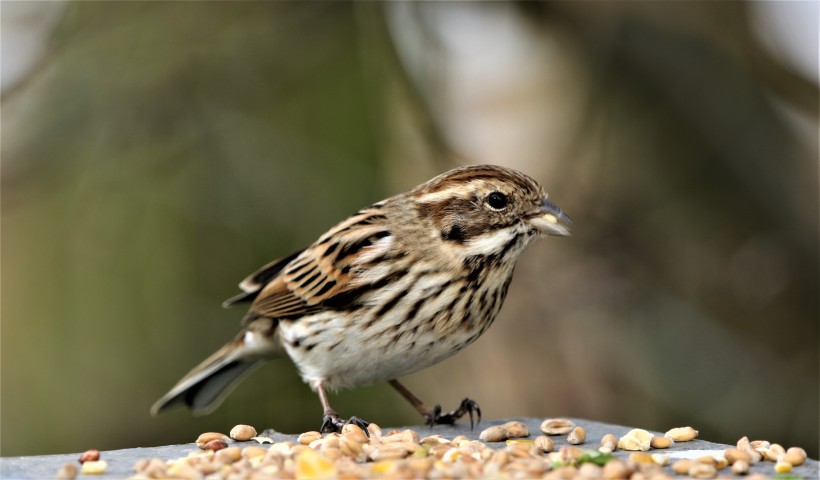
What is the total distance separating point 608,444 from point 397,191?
3.59 metres

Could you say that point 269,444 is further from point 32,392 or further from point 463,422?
point 32,392

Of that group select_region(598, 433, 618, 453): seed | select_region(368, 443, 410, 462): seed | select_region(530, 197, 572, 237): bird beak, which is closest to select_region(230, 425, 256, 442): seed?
select_region(368, 443, 410, 462): seed

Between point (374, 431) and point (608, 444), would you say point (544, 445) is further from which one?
point (374, 431)

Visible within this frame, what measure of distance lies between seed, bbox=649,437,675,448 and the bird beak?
1018mm

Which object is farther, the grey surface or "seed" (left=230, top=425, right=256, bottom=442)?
"seed" (left=230, top=425, right=256, bottom=442)

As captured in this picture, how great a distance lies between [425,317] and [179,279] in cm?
296

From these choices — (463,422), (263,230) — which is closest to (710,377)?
(463,422)

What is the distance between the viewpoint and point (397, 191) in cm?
796

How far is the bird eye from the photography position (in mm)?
5278

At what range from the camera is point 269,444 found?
15.6 feet

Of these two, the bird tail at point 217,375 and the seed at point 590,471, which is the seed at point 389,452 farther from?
the bird tail at point 217,375

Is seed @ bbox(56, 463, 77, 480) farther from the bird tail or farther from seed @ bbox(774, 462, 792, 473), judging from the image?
seed @ bbox(774, 462, 792, 473)

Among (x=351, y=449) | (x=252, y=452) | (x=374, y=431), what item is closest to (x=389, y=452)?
(x=351, y=449)

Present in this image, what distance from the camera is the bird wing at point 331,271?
5.46m
